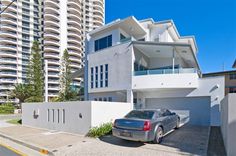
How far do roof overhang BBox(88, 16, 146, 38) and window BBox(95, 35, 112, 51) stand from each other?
90 centimetres

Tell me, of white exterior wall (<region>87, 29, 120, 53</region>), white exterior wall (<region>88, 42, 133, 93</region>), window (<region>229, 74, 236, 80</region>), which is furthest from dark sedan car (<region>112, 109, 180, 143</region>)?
window (<region>229, 74, 236, 80</region>)

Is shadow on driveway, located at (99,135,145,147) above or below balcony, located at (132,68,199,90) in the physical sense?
below

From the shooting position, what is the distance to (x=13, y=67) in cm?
6084

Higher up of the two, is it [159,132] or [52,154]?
[159,132]

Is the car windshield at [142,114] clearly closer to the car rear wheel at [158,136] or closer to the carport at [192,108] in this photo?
the car rear wheel at [158,136]

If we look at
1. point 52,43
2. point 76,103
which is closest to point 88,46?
point 76,103

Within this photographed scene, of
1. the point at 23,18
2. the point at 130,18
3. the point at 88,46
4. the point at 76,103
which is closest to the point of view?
the point at 76,103

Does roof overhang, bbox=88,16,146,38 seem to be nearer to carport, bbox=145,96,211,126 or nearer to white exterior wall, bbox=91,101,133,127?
carport, bbox=145,96,211,126

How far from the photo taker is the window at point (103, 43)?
18870 mm

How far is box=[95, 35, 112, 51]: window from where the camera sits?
18.9m

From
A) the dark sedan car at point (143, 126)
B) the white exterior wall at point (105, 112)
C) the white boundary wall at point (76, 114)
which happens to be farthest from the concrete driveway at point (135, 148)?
the white boundary wall at point (76, 114)

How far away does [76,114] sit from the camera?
998 cm

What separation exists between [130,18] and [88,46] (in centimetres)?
693

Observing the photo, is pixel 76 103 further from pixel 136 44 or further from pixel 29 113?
pixel 136 44
